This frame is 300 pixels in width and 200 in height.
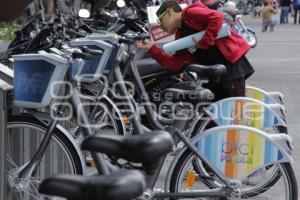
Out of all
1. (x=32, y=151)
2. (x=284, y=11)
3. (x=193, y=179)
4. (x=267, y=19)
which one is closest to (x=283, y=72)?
(x=193, y=179)

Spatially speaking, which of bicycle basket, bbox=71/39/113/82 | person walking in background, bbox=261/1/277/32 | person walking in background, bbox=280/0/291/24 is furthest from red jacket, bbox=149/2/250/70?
person walking in background, bbox=280/0/291/24

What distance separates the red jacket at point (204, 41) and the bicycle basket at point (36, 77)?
1435mm

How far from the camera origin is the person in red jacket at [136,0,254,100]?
5.58m

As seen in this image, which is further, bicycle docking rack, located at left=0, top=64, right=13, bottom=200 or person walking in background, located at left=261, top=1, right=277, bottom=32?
person walking in background, located at left=261, top=1, right=277, bottom=32

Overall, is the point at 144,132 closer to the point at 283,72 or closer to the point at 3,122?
the point at 3,122

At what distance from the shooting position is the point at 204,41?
5586 mm

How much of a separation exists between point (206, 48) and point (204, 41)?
133mm

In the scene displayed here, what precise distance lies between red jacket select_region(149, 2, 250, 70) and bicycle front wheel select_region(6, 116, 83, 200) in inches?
56.0

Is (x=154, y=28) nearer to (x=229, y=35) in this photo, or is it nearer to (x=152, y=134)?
(x=229, y=35)

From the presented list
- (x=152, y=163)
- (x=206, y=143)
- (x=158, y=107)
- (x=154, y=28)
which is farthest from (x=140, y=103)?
(x=152, y=163)

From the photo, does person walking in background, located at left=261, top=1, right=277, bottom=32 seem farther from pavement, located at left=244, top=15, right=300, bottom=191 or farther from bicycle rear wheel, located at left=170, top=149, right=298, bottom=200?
bicycle rear wheel, located at left=170, top=149, right=298, bottom=200

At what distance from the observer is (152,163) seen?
6.73 ft

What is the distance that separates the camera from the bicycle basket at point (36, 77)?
4191 mm

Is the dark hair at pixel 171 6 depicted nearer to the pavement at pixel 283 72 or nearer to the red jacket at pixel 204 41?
the red jacket at pixel 204 41
